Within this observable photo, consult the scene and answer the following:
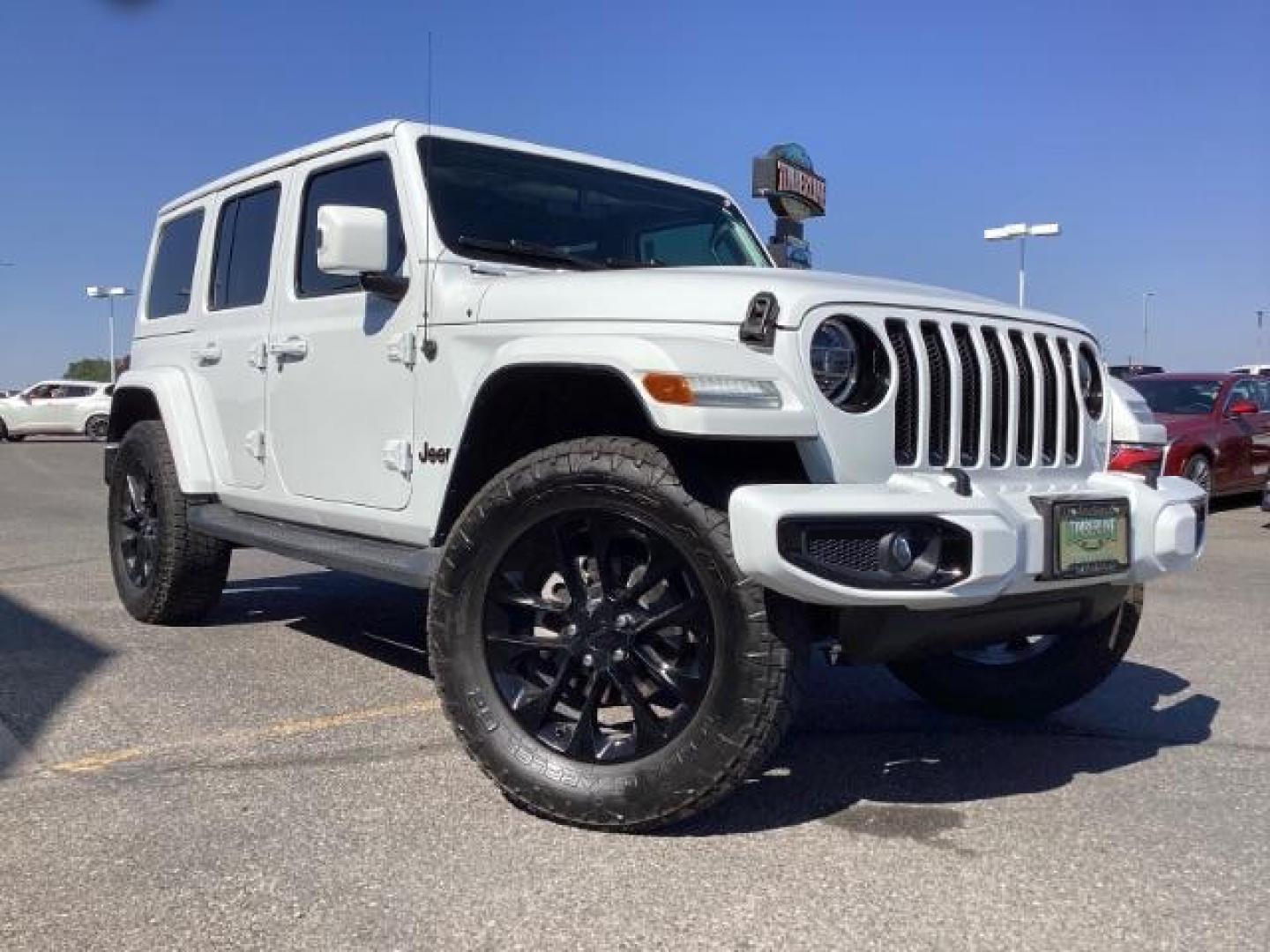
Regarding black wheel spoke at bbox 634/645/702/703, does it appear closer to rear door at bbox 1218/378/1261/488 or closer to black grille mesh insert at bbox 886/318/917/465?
black grille mesh insert at bbox 886/318/917/465

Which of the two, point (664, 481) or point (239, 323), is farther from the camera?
point (239, 323)

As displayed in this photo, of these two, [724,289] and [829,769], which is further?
[829,769]

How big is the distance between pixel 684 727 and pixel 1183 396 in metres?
11.0

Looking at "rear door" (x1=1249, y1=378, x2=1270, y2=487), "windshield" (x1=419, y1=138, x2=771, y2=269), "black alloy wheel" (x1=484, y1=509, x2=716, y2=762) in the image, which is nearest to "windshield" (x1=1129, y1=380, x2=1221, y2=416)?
"rear door" (x1=1249, y1=378, x2=1270, y2=487)

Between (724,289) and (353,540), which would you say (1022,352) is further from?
(353,540)

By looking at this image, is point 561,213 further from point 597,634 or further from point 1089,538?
point 1089,538

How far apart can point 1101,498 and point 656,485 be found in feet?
4.02

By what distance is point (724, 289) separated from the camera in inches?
124

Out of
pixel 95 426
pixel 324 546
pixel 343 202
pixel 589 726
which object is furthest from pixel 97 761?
pixel 95 426

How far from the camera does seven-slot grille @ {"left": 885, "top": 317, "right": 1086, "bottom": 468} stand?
3250 millimetres

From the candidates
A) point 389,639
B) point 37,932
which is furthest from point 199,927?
point 389,639

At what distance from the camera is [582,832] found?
10.5 feet

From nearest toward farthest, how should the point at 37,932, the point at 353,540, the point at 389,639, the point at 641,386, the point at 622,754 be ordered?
1. the point at 37,932
2. the point at 641,386
3. the point at 622,754
4. the point at 353,540
5. the point at 389,639

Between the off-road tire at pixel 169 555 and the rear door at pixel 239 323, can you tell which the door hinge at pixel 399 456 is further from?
the off-road tire at pixel 169 555
